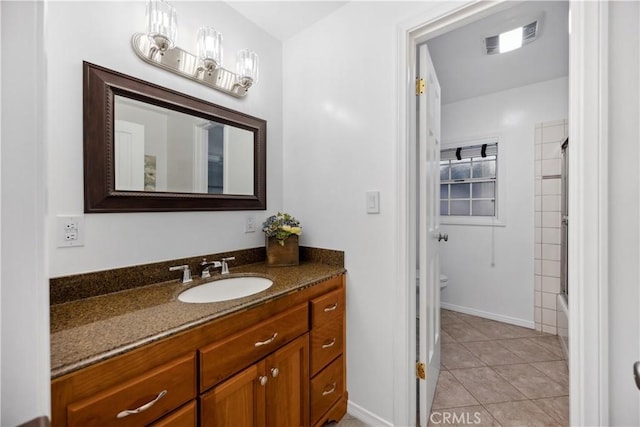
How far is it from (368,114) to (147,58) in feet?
3.56

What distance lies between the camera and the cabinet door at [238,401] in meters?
0.88

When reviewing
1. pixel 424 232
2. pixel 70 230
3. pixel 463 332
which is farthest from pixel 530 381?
pixel 70 230

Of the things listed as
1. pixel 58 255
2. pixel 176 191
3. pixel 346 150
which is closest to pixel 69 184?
pixel 58 255

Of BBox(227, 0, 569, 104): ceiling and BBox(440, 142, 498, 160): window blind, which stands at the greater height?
BBox(227, 0, 569, 104): ceiling

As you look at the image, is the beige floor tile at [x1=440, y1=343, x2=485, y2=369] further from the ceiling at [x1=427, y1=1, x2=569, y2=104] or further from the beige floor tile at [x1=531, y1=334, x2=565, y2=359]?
the ceiling at [x1=427, y1=1, x2=569, y2=104]

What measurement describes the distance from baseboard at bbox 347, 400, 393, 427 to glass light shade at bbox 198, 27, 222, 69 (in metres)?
1.98

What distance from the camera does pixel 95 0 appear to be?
1093mm

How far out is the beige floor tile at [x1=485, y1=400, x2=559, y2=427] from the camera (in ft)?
4.93

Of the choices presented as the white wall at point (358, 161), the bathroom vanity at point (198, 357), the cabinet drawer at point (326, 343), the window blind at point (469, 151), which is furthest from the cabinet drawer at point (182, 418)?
the window blind at point (469, 151)

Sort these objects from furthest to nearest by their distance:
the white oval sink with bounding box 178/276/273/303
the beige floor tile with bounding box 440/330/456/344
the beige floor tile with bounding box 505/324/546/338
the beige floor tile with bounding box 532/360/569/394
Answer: the beige floor tile with bounding box 505/324/546/338 < the beige floor tile with bounding box 440/330/456/344 < the beige floor tile with bounding box 532/360/569/394 < the white oval sink with bounding box 178/276/273/303

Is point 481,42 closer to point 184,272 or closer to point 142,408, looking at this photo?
point 184,272

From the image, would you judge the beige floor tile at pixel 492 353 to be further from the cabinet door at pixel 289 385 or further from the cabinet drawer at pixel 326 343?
the cabinet door at pixel 289 385

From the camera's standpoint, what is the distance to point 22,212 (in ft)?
1.37

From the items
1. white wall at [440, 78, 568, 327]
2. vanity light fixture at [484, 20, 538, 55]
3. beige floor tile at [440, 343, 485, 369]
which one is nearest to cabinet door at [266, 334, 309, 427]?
beige floor tile at [440, 343, 485, 369]
